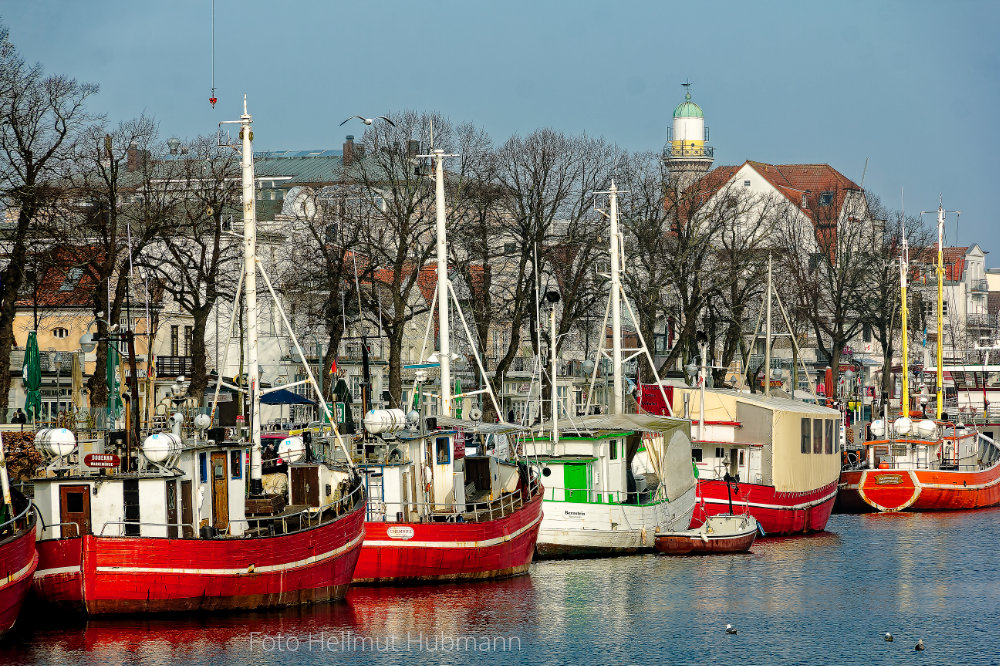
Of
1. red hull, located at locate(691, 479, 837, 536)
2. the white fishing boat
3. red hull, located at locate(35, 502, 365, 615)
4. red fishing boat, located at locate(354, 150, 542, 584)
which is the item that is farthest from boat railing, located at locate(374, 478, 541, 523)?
red hull, located at locate(691, 479, 837, 536)

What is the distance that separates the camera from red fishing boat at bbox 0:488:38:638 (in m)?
32.9

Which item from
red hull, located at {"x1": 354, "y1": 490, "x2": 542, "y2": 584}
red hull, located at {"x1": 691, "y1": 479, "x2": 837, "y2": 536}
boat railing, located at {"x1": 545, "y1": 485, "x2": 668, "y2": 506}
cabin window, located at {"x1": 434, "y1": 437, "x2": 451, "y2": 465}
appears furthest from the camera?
red hull, located at {"x1": 691, "y1": 479, "x2": 837, "y2": 536}

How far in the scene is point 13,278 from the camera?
57.1 meters

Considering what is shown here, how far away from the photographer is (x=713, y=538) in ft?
170

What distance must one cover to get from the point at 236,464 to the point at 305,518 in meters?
2.23

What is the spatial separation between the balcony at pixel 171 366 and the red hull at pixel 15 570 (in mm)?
55411

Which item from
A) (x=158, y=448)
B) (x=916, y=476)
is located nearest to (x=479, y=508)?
(x=158, y=448)

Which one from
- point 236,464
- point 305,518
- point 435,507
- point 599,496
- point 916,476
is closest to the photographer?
point 236,464

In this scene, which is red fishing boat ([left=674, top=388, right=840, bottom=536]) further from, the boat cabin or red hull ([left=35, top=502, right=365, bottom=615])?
the boat cabin

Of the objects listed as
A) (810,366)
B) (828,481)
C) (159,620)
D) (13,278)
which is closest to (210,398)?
(13,278)

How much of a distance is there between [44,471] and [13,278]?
21973 millimetres

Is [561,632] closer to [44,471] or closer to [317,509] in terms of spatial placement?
[317,509]

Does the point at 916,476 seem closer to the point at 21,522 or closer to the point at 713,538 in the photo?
the point at 713,538

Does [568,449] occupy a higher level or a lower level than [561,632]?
higher
